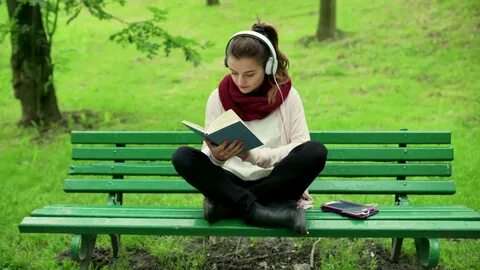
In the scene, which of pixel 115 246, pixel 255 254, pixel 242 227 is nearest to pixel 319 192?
pixel 255 254

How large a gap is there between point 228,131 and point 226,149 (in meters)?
0.18

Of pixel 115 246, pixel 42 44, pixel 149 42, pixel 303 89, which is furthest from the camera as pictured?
pixel 303 89

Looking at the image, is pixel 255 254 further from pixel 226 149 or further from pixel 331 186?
pixel 226 149

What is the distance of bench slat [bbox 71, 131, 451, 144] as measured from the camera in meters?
3.80

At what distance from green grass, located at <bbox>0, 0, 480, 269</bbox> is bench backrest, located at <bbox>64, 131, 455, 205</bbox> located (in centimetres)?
50

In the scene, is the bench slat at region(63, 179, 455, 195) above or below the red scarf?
below

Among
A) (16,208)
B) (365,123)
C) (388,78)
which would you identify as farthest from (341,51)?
(16,208)

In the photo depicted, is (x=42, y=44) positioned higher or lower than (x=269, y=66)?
higher

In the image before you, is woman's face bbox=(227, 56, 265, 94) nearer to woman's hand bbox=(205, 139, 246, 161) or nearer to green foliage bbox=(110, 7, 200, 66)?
woman's hand bbox=(205, 139, 246, 161)

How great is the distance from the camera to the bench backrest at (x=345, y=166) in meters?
3.74

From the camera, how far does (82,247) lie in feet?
11.1

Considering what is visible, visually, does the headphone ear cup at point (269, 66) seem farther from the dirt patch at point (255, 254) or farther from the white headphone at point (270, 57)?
the dirt patch at point (255, 254)

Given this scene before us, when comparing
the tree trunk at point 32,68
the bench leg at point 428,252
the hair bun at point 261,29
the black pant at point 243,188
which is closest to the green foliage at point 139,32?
the tree trunk at point 32,68

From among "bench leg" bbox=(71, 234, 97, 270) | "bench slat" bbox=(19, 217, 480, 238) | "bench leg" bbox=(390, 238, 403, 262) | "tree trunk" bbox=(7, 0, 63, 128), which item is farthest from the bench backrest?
"tree trunk" bbox=(7, 0, 63, 128)
